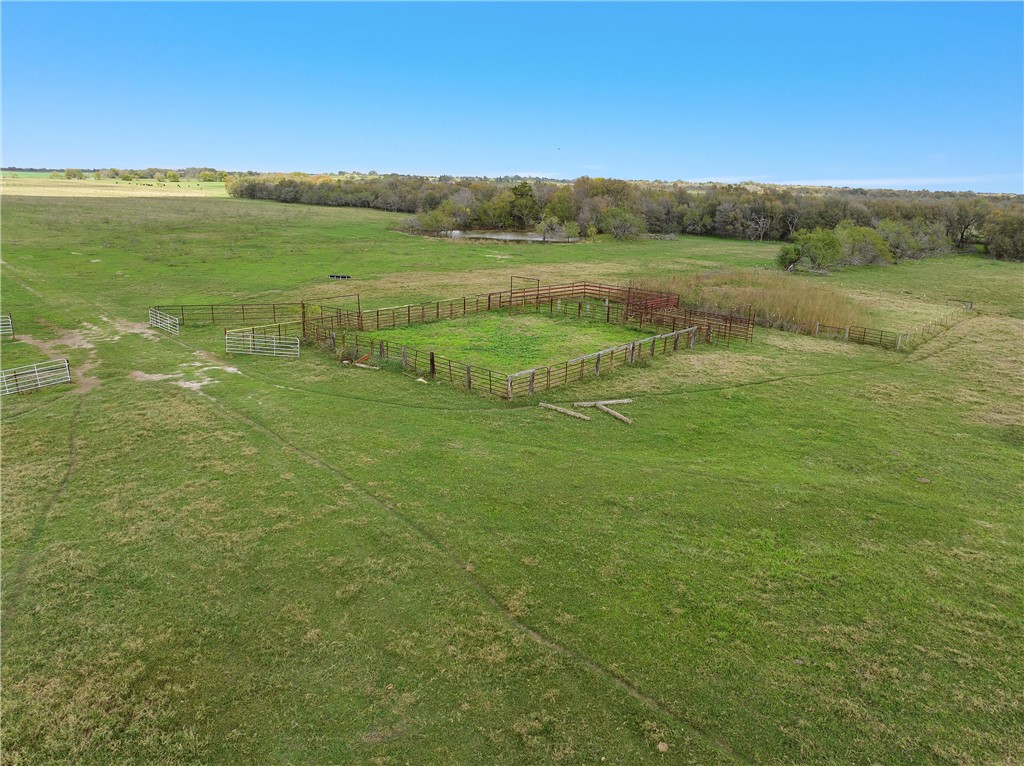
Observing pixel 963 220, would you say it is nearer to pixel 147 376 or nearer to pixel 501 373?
pixel 501 373

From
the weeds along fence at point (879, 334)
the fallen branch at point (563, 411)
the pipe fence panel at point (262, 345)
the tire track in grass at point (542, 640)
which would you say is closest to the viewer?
the tire track in grass at point (542, 640)

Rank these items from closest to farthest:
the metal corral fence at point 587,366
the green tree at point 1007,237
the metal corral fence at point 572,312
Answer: the metal corral fence at point 587,366 < the metal corral fence at point 572,312 < the green tree at point 1007,237

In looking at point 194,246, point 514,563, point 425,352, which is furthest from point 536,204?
point 514,563

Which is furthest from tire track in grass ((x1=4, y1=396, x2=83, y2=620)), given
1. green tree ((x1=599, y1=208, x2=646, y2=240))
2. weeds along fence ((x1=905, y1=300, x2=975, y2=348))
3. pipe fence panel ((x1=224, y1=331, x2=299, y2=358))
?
green tree ((x1=599, y1=208, x2=646, y2=240))

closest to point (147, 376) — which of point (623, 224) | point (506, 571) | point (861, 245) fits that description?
point (506, 571)

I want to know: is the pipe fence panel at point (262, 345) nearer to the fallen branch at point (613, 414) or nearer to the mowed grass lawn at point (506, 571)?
the mowed grass lawn at point (506, 571)

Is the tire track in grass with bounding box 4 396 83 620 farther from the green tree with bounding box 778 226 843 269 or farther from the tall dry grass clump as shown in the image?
the green tree with bounding box 778 226 843 269

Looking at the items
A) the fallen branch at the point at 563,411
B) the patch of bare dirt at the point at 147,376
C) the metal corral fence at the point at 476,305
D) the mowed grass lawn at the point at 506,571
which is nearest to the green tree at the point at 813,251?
the metal corral fence at the point at 476,305
